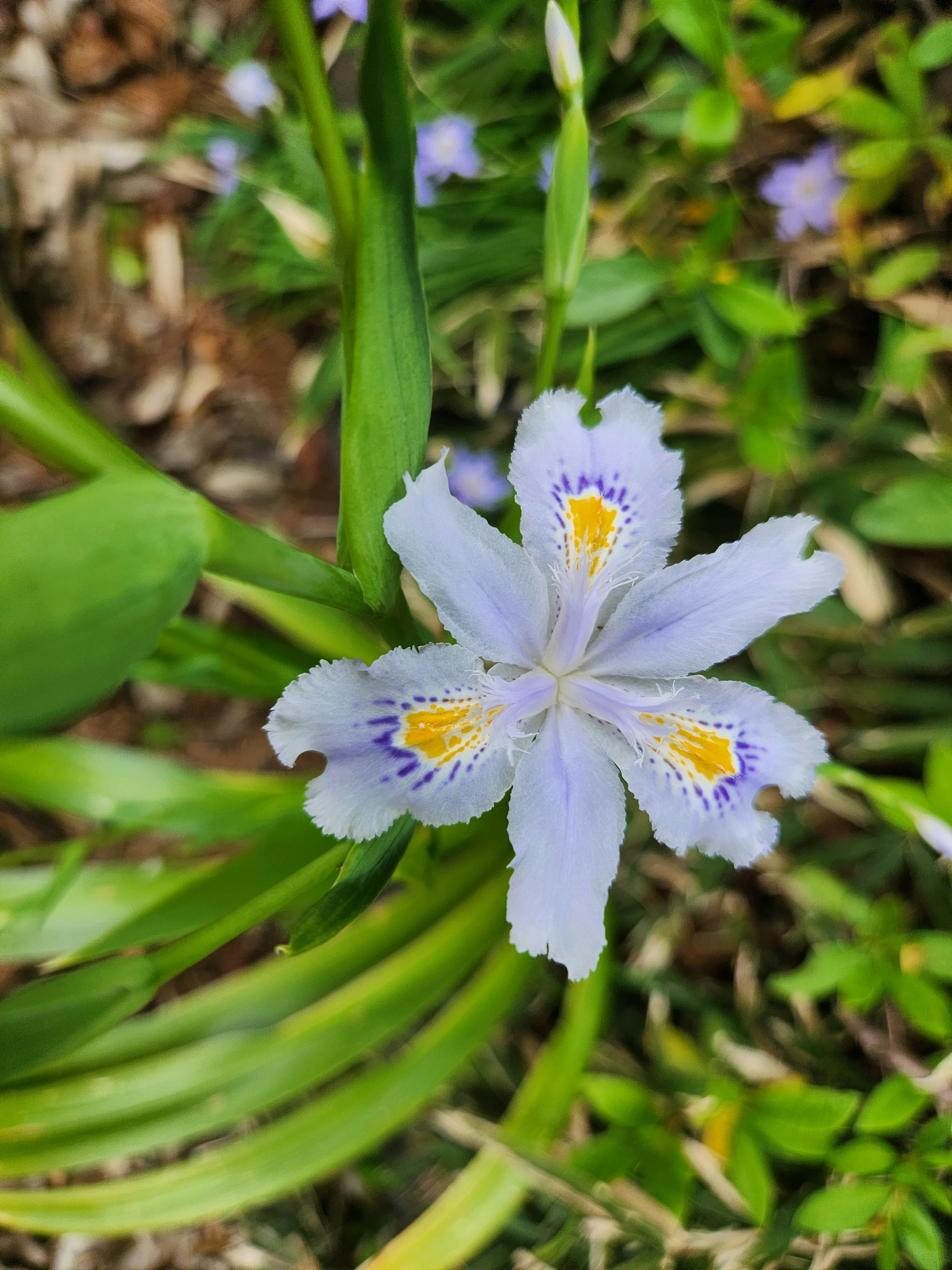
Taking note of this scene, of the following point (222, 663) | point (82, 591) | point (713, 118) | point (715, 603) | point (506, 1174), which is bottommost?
point (506, 1174)

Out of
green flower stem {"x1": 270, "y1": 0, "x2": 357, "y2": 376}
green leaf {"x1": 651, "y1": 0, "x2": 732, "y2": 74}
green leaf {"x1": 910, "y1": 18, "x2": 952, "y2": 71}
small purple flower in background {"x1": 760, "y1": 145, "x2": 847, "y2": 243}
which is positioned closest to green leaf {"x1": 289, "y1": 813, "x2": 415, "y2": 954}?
green flower stem {"x1": 270, "y1": 0, "x2": 357, "y2": 376}

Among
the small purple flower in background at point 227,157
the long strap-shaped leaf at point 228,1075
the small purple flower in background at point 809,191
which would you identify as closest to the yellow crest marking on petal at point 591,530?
the long strap-shaped leaf at point 228,1075

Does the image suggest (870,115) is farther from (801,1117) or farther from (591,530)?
(801,1117)

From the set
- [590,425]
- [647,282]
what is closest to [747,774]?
[590,425]

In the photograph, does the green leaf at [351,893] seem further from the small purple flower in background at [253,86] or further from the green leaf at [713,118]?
the small purple flower in background at [253,86]

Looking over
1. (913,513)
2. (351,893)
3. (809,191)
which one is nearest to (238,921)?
(351,893)

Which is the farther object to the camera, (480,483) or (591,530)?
(480,483)

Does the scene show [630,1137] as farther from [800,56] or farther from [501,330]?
[800,56]
